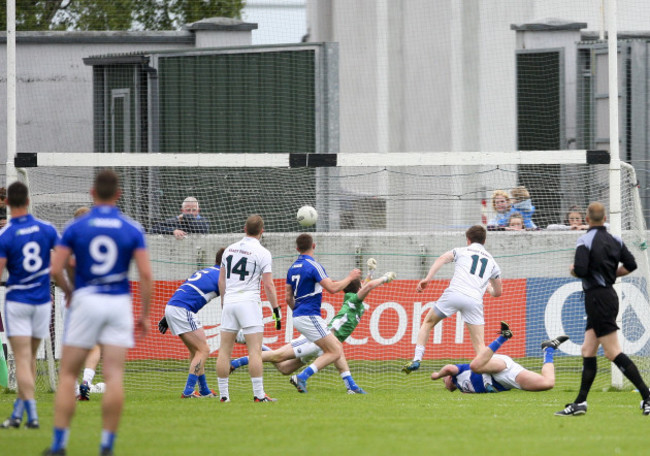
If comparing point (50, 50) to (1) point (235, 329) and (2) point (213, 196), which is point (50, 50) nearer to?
(2) point (213, 196)

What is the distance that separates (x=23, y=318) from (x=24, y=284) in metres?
0.30

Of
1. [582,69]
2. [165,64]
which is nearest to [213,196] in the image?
[165,64]

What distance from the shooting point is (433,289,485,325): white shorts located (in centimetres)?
1345

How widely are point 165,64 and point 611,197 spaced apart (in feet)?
30.7

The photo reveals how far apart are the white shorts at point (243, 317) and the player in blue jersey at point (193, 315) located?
0.85 metres

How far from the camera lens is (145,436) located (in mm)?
8875

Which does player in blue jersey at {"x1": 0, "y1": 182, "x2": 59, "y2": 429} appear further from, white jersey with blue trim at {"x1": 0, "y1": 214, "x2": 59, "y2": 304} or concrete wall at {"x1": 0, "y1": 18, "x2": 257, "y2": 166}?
concrete wall at {"x1": 0, "y1": 18, "x2": 257, "y2": 166}

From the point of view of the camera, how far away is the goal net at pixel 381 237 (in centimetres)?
1442

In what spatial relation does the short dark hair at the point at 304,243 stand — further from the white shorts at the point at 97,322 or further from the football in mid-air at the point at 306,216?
the white shorts at the point at 97,322

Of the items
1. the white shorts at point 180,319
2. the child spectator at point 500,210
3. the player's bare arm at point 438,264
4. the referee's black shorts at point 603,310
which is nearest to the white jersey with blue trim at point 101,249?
the referee's black shorts at point 603,310

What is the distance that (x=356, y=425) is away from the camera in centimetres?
969

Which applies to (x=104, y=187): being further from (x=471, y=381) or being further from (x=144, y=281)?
(x=471, y=381)

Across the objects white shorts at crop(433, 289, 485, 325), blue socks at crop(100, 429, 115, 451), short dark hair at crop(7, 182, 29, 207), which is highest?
short dark hair at crop(7, 182, 29, 207)

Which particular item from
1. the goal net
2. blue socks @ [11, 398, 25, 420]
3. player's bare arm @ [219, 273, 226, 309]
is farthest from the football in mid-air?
blue socks @ [11, 398, 25, 420]
